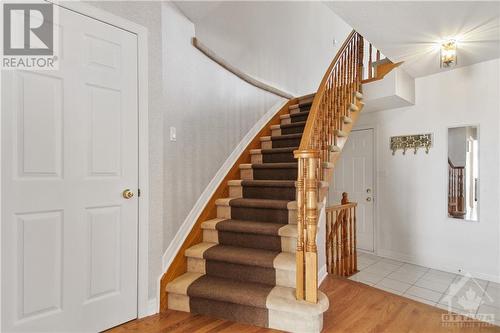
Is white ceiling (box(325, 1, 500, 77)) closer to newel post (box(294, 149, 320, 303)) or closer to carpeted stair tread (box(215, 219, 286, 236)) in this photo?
newel post (box(294, 149, 320, 303))

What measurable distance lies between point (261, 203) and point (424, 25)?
209cm

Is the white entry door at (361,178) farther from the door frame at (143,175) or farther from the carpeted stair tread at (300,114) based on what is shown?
the door frame at (143,175)

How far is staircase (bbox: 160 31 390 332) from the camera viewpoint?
6.08ft

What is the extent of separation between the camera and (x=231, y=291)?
6.53 ft

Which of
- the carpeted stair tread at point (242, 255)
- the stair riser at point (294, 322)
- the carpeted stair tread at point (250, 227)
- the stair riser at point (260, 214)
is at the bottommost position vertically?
the stair riser at point (294, 322)

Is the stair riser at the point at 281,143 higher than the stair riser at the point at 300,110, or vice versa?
the stair riser at the point at 300,110

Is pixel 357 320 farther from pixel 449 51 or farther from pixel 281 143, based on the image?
pixel 449 51

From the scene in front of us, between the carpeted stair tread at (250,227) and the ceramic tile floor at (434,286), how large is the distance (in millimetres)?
1805

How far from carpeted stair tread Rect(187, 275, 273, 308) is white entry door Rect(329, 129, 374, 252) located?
122 inches

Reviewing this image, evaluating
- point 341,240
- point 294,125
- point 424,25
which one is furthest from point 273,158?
point 424,25

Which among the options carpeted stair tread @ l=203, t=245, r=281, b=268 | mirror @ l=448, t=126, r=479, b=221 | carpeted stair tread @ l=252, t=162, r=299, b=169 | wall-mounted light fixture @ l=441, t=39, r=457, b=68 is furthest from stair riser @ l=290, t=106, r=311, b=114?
carpeted stair tread @ l=203, t=245, r=281, b=268

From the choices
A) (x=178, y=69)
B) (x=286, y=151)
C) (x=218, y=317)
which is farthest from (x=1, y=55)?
(x=286, y=151)

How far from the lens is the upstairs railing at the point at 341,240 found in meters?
3.24

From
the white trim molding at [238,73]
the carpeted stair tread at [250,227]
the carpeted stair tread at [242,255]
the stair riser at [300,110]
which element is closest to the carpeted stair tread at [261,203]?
the carpeted stair tread at [250,227]
